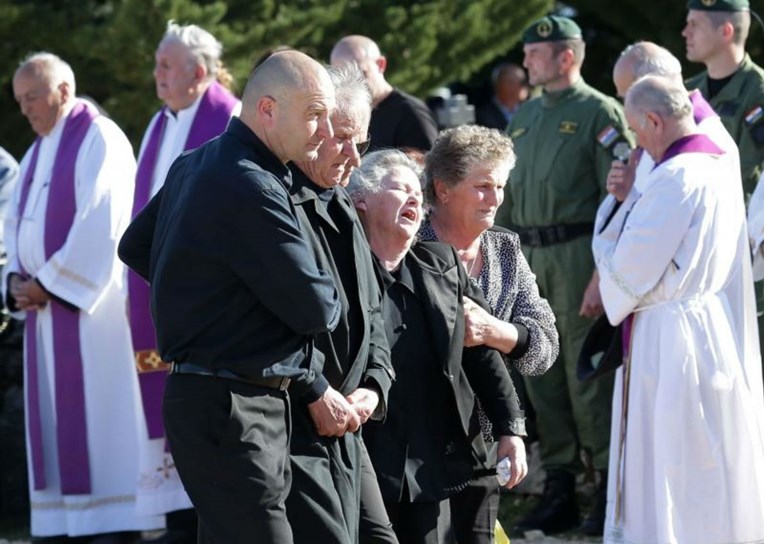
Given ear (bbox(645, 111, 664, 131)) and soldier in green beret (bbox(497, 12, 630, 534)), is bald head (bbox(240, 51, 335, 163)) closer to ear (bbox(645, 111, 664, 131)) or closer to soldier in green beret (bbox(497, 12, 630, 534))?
ear (bbox(645, 111, 664, 131))

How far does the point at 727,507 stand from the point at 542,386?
1822 millimetres

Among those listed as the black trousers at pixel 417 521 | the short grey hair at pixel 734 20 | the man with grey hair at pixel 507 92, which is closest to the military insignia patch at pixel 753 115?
the short grey hair at pixel 734 20

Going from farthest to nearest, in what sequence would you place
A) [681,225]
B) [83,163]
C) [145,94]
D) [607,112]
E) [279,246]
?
[145,94]
[607,112]
[83,163]
[681,225]
[279,246]

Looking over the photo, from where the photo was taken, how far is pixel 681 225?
6105 mm

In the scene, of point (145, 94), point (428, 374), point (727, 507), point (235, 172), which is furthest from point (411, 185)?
point (145, 94)

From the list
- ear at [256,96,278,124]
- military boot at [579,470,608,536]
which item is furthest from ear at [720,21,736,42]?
ear at [256,96,278,124]

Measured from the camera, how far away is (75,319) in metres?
7.27

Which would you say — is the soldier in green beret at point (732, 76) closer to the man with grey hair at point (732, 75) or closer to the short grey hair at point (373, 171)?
the man with grey hair at point (732, 75)

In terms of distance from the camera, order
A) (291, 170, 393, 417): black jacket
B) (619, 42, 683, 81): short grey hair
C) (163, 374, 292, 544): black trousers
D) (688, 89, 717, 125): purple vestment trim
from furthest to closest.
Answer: (619, 42, 683, 81): short grey hair → (688, 89, 717, 125): purple vestment trim → (291, 170, 393, 417): black jacket → (163, 374, 292, 544): black trousers

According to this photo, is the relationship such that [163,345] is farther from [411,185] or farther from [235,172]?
[411,185]

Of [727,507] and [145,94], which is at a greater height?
[145,94]

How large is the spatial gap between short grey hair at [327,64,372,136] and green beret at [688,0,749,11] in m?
3.61

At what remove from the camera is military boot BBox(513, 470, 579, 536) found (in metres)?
7.52

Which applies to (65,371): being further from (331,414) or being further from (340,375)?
(331,414)
